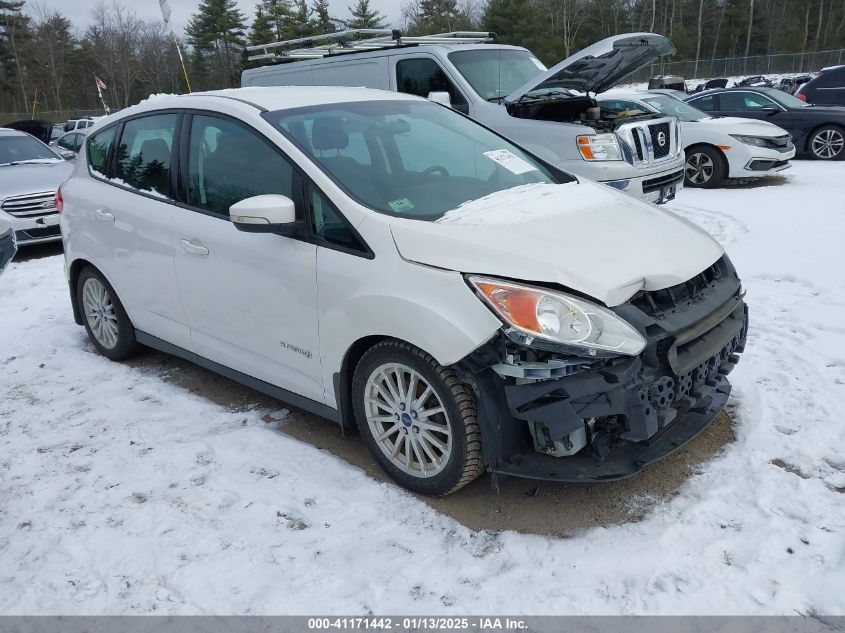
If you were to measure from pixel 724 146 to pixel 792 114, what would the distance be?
342 cm

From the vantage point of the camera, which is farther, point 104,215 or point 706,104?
point 706,104

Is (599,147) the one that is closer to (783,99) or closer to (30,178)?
(30,178)

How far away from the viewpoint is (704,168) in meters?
11.0

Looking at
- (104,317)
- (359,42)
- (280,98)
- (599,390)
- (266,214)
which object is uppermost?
(359,42)

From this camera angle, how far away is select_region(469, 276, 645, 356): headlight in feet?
8.84

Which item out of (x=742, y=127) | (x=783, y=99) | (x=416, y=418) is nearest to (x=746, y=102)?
(x=783, y=99)

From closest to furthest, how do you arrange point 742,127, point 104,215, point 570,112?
point 104,215 → point 570,112 → point 742,127

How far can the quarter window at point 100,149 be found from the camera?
4797 mm

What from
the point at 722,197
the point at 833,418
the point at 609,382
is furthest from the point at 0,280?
the point at 722,197

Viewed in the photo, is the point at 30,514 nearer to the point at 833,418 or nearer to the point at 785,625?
the point at 785,625

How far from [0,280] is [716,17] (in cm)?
6527

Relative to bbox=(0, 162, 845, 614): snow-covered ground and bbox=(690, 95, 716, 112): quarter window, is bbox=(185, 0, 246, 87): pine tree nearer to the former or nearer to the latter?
bbox=(690, 95, 716, 112): quarter window

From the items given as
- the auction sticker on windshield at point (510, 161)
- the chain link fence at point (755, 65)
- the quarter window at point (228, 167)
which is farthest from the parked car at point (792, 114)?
the chain link fence at point (755, 65)

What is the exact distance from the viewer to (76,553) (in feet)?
9.69
